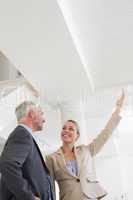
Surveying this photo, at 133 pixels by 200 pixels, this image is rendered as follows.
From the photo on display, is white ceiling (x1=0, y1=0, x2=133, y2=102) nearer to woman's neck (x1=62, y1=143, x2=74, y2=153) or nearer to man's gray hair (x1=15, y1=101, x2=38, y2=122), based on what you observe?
man's gray hair (x1=15, y1=101, x2=38, y2=122)

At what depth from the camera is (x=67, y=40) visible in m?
2.01

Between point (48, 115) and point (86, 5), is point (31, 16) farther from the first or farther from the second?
point (48, 115)

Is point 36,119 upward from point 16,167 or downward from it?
upward

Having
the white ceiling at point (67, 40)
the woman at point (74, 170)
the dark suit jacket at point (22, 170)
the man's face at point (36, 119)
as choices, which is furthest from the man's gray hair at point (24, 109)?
the white ceiling at point (67, 40)

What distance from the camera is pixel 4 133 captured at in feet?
8.35

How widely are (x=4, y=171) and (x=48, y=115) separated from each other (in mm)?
2200

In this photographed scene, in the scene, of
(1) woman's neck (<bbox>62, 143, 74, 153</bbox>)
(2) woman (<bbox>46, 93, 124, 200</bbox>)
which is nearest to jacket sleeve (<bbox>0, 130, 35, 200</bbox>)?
(2) woman (<bbox>46, 93, 124, 200</bbox>)

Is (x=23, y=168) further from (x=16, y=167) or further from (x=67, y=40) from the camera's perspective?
(x=67, y=40)

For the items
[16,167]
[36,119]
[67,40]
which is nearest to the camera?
[16,167]

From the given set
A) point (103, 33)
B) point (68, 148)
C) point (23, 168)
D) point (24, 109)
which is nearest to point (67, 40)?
point (103, 33)

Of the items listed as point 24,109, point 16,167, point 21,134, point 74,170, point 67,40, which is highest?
point 67,40

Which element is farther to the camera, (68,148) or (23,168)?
(68,148)

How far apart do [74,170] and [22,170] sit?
0.57 meters

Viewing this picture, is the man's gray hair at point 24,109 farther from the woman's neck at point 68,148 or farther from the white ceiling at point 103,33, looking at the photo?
the white ceiling at point 103,33
